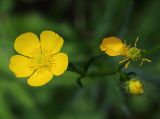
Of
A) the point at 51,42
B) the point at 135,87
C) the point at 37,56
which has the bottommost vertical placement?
the point at 135,87

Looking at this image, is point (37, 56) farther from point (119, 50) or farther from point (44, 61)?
point (119, 50)

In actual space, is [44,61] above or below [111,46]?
below

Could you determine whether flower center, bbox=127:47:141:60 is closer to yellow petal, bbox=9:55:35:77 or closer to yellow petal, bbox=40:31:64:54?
yellow petal, bbox=40:31:64:54

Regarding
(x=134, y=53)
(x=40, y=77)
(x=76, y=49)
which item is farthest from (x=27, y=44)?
(x=76, y=49)

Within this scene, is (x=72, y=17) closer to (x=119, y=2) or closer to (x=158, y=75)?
(x=119, y=2)

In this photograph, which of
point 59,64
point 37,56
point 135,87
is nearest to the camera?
point 135,87

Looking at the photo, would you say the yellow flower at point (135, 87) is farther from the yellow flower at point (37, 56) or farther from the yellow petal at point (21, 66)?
the yellow petal at point (21, 66)

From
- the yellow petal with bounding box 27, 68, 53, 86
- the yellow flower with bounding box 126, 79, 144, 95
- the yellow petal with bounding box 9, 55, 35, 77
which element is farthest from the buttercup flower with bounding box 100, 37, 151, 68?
the yellow petal with bounding box 9, 55, 35, 77
